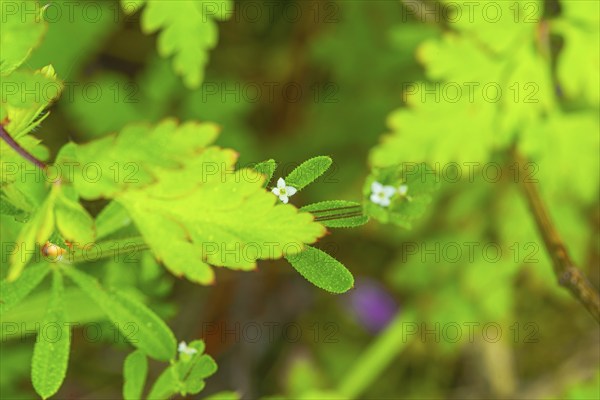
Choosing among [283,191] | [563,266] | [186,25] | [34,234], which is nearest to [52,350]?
[34,234]

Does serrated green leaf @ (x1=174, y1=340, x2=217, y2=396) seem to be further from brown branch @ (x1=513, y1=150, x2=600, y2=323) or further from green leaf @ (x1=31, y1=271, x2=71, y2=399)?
brown branch @ (x1=513, y1=150, x2=600, y2=323)

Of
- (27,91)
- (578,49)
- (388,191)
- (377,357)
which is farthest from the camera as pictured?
(377,357)

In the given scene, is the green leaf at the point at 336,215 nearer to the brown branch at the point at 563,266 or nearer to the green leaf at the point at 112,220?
the green leaf at the point at 112,220

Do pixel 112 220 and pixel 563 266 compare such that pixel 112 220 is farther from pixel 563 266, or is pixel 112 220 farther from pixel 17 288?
pixel 563 266

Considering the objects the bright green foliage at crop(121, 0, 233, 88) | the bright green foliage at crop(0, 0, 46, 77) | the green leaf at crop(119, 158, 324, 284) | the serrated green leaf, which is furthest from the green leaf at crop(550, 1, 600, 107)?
the bright green foliage at crop(0, 0, 46, 77)

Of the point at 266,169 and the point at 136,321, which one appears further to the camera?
the point at 136,321

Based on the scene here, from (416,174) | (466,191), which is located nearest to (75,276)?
(416,174)
